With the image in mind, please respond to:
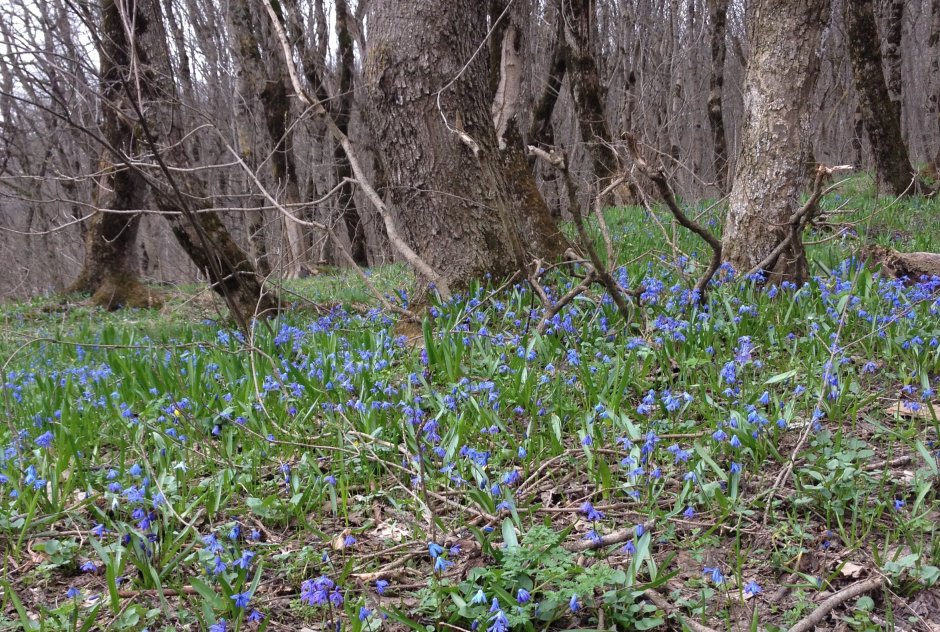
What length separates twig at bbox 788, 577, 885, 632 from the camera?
5.76ft

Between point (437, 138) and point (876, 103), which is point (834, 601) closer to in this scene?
point (437, 138)

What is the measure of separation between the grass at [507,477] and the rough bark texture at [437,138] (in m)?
0.69

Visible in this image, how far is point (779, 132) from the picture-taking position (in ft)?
13.9

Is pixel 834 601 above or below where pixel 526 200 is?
below

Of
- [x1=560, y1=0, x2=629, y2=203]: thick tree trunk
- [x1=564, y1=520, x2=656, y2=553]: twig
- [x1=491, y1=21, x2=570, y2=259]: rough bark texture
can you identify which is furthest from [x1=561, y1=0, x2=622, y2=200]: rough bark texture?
[x1=564, y1=520, x2=656, y2=553]: twig

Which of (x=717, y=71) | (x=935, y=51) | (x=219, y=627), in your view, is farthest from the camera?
(x=935, y=51)

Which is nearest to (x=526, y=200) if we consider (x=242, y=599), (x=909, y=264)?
(x=909, y=264)

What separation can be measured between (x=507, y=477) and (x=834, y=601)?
97 centimetres

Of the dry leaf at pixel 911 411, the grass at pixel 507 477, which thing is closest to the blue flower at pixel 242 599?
the grass at pixel 507 477

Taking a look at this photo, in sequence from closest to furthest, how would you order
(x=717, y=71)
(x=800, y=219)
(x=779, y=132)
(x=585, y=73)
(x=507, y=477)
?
(x=507, y=477), (x=800, y=219), (x=779, y=132), (x=585, y=73), (x=717, y=71)

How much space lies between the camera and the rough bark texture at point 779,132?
13.8 ft

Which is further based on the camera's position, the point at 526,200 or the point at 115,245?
the point at 115,245

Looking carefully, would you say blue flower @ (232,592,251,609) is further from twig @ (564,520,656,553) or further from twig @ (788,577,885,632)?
twig @ (788,577,885,632)

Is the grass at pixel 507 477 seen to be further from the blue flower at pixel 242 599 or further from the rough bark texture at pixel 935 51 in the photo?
the rough bark texture at pixel 935 51
